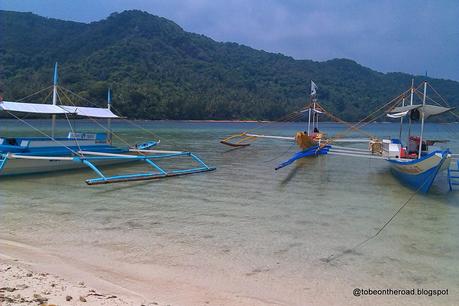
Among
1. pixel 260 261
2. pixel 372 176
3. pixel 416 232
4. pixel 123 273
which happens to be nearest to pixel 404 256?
pixel 416 232

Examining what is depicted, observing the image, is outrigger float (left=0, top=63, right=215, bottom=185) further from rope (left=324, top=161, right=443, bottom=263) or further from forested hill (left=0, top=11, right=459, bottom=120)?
forested hill (left=0, top=11, right=459, bottom=120)

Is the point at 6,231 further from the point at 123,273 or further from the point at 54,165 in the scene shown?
the point at 54,165

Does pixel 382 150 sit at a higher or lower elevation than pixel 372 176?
higher

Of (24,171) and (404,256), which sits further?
(24,171)

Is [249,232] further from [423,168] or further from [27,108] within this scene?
[27,108]

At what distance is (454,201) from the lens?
32.6 ft

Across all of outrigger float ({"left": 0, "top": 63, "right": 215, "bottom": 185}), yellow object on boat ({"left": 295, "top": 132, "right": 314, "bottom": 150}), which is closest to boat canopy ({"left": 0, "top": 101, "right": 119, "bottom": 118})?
outrigger float ({"left": 0, "top": 63, "right": 215, "bottom": 185})

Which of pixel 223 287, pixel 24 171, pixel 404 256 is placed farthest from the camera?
pixel 24 171

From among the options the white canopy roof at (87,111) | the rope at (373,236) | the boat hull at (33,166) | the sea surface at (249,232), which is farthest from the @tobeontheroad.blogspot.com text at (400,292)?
the white canopy roof at (87,111)

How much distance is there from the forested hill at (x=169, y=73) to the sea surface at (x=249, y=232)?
5084 cm

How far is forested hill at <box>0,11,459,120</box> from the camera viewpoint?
222 ft

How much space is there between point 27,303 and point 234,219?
448cm

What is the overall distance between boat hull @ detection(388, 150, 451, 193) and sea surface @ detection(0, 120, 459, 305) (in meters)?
0.35

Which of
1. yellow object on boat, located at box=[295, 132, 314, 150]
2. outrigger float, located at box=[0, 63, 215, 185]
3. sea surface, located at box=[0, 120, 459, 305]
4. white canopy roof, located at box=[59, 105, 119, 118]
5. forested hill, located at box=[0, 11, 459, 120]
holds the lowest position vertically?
sea surface, located at box=[0, 120, 459, 305]
